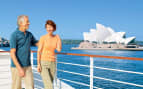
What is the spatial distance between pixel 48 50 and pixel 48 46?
48mm

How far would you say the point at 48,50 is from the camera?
87.0 inches

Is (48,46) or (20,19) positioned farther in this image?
(48,46)

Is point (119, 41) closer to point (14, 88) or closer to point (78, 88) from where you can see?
point (78, 88)

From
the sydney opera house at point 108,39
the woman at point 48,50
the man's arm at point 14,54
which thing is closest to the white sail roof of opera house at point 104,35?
the sydney opera house at point 108,39

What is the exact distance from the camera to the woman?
2.20 meters

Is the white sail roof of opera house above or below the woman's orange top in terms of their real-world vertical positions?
above

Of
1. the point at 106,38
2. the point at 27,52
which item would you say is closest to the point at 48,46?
the point at 27,52

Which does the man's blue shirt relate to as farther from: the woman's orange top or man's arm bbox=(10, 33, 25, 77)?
the woman's orange top

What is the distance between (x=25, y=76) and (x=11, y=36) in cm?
43

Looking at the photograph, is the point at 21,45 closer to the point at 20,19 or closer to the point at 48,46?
the point at 20,19

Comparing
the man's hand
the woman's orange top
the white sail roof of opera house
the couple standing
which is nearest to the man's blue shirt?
the couple standing

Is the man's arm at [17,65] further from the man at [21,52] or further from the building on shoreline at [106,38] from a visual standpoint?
the building on shoreline at [106,38]

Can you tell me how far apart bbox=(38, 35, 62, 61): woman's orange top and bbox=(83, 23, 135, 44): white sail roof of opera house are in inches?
2308

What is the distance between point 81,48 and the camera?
239 ft
